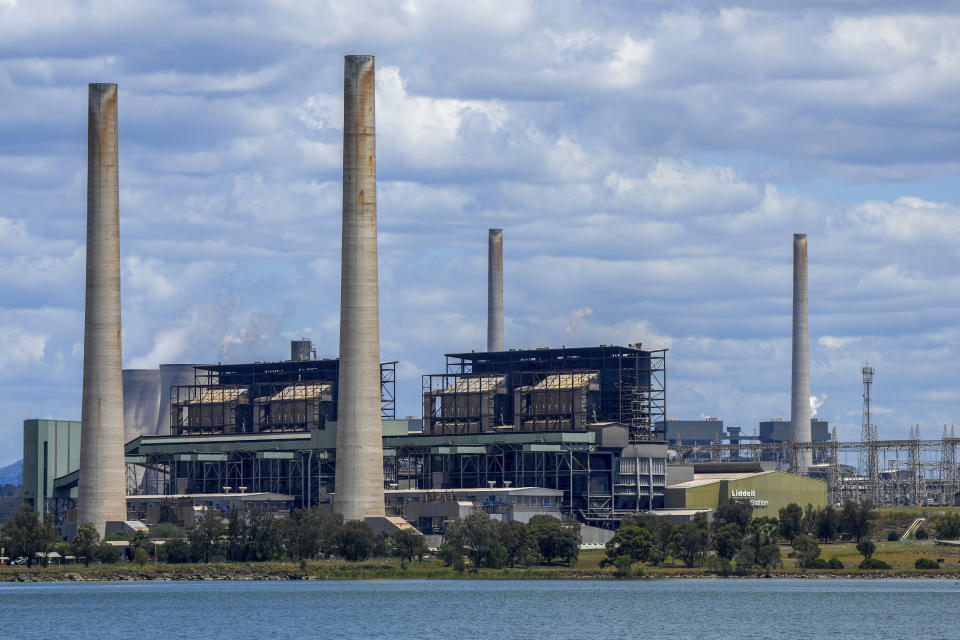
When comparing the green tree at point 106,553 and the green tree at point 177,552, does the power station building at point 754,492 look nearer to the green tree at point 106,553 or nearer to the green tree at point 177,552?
the green tree at point 177,552

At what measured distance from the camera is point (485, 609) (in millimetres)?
113688

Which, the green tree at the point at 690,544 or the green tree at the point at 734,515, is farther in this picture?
the green tree at the point at 734,515

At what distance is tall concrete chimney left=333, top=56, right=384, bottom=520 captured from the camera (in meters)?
152

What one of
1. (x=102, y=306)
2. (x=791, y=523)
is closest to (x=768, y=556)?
(x=791, y=523)

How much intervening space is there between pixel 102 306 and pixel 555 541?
47.6 m

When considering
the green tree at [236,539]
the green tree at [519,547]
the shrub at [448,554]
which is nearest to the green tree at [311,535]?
the green tree at [236,539]

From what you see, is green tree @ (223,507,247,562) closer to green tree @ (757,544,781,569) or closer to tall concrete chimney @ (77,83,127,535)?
tall concrete chimney @ (77,83,127,535)

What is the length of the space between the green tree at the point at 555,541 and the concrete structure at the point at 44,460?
63.9 metres

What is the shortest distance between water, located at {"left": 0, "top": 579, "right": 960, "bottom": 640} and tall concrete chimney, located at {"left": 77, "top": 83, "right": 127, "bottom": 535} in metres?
16.4

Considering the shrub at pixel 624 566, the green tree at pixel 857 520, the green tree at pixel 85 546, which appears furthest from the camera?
the green tree at pixel 857 520

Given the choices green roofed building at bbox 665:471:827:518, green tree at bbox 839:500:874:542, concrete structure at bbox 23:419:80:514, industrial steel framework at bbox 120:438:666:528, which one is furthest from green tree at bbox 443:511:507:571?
concrete structure at bbox 23:419:80:514

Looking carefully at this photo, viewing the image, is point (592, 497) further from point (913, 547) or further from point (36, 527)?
point (36, 527)

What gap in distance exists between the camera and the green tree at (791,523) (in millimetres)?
161500

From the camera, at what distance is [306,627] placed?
9969cm
